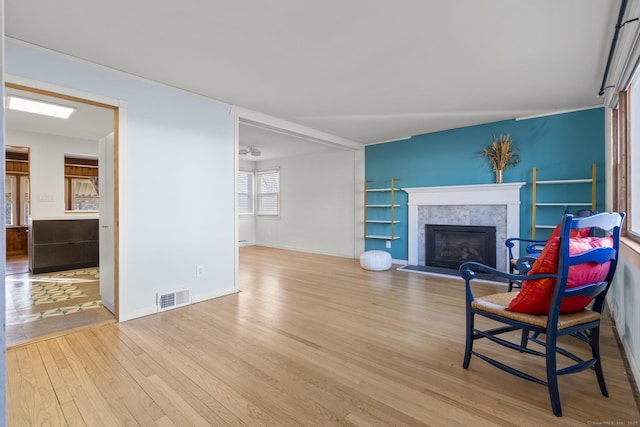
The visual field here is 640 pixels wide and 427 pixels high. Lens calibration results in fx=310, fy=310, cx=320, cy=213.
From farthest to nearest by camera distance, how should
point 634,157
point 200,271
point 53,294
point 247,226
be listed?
point 247,226 → point 53,294 → point 200,271 → point 634,157

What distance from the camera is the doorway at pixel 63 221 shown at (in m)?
2.98

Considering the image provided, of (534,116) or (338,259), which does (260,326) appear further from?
(534,116)

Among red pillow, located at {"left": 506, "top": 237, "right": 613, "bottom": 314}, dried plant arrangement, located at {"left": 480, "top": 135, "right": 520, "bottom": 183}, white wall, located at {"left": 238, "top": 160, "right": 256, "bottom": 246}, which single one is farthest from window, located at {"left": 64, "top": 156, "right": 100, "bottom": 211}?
red pillow, located at {"left": 506, "top": 237, "right": 613, "bottom": 314}

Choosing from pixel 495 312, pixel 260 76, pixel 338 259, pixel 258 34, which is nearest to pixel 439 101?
pixel 260 76

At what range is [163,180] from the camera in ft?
Result: 10.6

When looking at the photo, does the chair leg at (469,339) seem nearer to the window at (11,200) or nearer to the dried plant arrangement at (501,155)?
the dried plant arrangement at (501,155)

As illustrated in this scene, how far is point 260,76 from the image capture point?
3062 mm

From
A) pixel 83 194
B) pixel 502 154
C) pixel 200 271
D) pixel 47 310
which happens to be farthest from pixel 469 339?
pixel 83 194

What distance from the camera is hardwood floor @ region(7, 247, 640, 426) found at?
163 cm

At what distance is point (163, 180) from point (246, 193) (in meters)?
5.46

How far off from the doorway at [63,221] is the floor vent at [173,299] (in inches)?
15.7

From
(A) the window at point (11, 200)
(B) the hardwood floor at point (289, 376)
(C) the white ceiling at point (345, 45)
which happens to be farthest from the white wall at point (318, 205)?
(A) the window at point (11, 200)

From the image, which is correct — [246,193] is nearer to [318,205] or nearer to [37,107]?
[318,205]

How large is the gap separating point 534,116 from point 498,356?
12.1 feet
